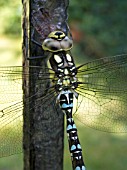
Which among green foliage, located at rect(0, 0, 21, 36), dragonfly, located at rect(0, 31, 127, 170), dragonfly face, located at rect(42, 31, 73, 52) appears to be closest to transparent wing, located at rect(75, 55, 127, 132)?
dragonfly, located at rect(0, 31, 127, 170)

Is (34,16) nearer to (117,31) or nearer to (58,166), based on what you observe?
(58,166)

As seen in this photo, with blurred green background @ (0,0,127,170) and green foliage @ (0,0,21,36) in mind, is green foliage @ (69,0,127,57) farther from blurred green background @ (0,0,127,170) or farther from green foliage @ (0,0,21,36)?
green foliage @ (0,0,21,36)

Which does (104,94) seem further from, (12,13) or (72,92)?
(12,13)

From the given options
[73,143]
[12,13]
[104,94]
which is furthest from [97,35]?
[73,143]

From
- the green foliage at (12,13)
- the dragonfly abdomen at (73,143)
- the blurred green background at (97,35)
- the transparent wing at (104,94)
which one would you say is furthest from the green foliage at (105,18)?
the dragonfly abdomen at (73,143)

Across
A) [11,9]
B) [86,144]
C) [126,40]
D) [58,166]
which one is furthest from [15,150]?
[86,144]

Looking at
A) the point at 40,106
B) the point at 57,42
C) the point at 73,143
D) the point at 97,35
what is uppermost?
the point at 97,35

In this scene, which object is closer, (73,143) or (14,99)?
(14,99)
